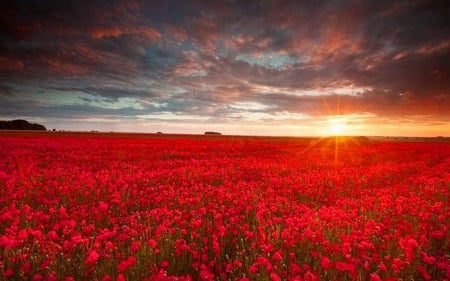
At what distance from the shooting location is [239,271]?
476 cm

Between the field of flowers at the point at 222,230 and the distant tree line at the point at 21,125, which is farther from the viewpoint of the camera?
the distant tree line at the point at 21,125

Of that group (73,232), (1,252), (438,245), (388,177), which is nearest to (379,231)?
(438,245)

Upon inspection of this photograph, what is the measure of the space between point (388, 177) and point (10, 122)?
161 meters

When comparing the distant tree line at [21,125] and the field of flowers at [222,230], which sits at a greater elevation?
the distant tree line at [21,125]

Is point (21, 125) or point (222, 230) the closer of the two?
point (222, 230)

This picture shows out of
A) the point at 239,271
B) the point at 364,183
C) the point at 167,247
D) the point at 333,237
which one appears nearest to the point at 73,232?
the point at 167,247

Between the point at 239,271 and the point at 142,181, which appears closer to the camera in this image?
the point at 239,271

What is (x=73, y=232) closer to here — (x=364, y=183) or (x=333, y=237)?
(x=333, y=237)

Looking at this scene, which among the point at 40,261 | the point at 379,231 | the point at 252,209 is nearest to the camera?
the point at 40,261

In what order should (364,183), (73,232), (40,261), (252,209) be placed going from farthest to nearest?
1. (364,183)
2. (252,209)
3. (73,232)
4. (40,261)

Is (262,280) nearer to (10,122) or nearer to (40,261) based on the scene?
(40,261)

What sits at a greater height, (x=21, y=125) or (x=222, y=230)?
(x=21, y=125)

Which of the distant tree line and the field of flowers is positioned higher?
the distant tree line

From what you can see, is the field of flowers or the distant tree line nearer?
the field of flowers
